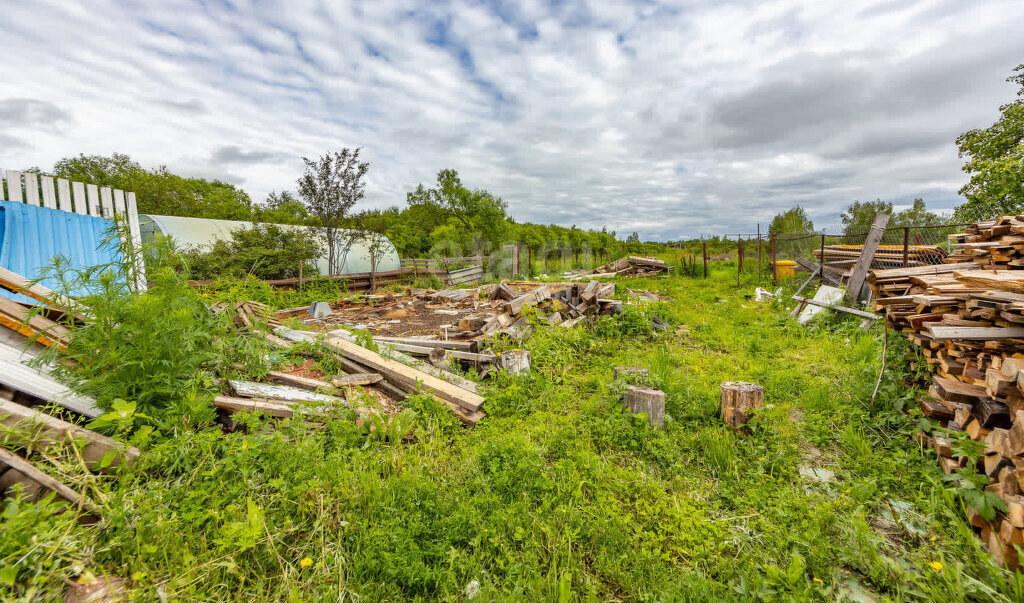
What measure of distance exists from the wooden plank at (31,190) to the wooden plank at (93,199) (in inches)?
23.7

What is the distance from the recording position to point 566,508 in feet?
9.00

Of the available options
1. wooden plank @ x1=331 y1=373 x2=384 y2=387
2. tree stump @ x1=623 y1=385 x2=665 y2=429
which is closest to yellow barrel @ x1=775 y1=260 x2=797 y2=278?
tree stump @ x1=623 y1=385 x2=665 y2=429

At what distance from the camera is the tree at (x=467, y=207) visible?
29609 mm

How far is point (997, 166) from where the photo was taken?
1328 centimetres

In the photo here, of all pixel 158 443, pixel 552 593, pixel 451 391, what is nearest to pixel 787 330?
pixel 451 391

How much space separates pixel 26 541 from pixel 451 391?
309 centimetres

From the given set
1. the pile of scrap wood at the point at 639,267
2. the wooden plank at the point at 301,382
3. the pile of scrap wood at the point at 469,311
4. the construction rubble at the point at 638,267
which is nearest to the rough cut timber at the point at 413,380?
the wooden plank at the point at 301,382

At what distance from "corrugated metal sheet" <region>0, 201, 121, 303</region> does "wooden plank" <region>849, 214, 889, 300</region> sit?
12.8 meters

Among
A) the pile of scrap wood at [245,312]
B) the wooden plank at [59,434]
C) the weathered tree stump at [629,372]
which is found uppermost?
the pile of scrap wood at [245,312]

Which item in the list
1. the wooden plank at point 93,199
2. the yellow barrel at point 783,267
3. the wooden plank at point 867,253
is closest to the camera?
the wooden plank at point 93,199

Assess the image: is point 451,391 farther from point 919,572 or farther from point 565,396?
point 919,572

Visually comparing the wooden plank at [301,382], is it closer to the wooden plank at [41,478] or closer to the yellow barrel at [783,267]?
the wooden plank at [41,478]

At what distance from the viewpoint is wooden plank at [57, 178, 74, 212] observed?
539 cm

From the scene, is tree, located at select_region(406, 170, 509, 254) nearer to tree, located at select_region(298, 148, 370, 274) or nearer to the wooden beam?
tree, located at select_region(298, 148, 370, 274)
